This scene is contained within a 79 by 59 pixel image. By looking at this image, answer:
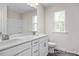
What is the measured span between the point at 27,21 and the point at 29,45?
407 mm

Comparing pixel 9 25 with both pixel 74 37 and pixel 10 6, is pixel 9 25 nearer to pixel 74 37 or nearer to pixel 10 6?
pixel 10 6

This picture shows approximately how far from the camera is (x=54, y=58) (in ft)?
4.57

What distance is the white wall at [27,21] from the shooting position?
1.62m

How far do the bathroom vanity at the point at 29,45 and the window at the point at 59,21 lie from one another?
0.24m

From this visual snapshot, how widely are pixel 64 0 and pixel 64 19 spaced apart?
283 mm

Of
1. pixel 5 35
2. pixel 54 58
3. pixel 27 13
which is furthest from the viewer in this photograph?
pixel 27 13

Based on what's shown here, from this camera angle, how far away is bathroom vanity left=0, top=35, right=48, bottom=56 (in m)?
1.32

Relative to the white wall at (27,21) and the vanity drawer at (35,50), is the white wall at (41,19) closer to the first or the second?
the white wall at (27,21)

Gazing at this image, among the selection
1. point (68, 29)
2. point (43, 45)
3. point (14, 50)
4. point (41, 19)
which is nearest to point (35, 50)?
point (43, 45)

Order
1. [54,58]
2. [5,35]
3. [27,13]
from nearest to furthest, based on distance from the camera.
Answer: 1. [54,58]
2. [5,35]
3. [27,13]

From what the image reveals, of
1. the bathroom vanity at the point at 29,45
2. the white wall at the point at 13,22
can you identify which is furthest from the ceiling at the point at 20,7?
the bathroom vanity at the point at 29,45

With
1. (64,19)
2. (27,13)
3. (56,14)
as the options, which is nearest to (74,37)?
(64,19)

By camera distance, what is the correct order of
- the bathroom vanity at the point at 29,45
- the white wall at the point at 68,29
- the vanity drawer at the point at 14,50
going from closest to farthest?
the vanity drawer at the point at 14,50
the bathroom vanity at the point at 29,45
the white wall at the point at 68,29

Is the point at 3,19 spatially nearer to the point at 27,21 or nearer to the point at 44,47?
the point at 27,21
